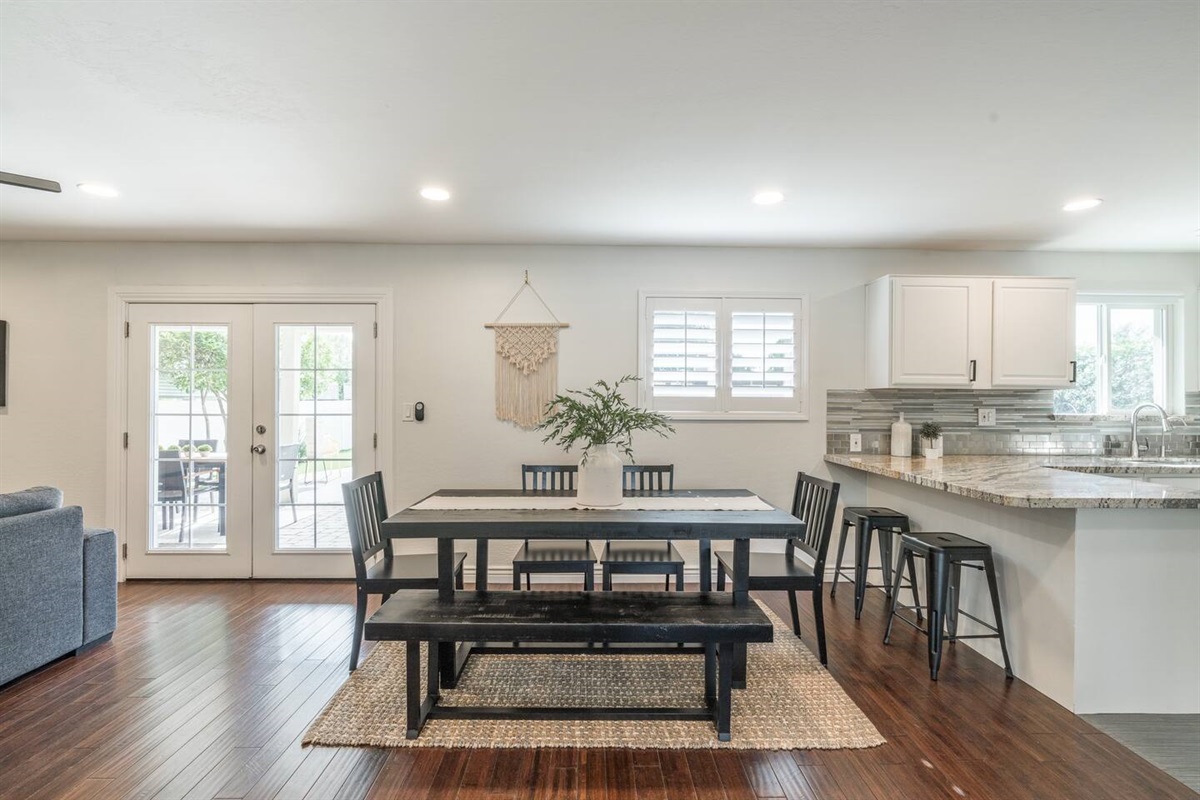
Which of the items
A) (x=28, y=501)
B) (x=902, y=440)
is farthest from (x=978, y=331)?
(x=28, y=501)

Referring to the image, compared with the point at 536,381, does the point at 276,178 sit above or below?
above

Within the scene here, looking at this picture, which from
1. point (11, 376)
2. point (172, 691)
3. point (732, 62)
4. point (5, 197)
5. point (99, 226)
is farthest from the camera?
point (11, 376)

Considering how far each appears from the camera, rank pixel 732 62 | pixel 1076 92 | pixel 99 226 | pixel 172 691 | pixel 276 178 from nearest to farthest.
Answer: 1. pixel 732 62
2. pixel 1076 92
3. pixel 172 691
4. pixel 276 178
5. pixel 99 226

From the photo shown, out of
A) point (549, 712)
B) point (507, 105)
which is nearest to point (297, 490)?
point (549, 712)

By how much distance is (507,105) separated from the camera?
2.10 metres

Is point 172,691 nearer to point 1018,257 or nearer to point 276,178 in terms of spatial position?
point 276,178

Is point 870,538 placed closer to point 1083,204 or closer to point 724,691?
point 724,691

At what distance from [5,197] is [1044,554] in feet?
17.4

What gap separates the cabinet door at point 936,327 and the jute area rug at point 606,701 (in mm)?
1985

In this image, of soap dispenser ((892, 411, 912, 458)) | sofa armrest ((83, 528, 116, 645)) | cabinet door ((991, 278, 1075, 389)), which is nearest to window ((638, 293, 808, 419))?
soap dispenser ((892, 411, 912, 458))

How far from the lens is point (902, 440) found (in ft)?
12.6

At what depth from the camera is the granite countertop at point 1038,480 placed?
215 centimetres

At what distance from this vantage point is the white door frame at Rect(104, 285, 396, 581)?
12.7 ft

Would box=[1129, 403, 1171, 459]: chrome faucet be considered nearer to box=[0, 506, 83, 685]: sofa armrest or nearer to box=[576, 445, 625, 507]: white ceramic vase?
box=[576, 445, 625, 507]: white ceramic vase
